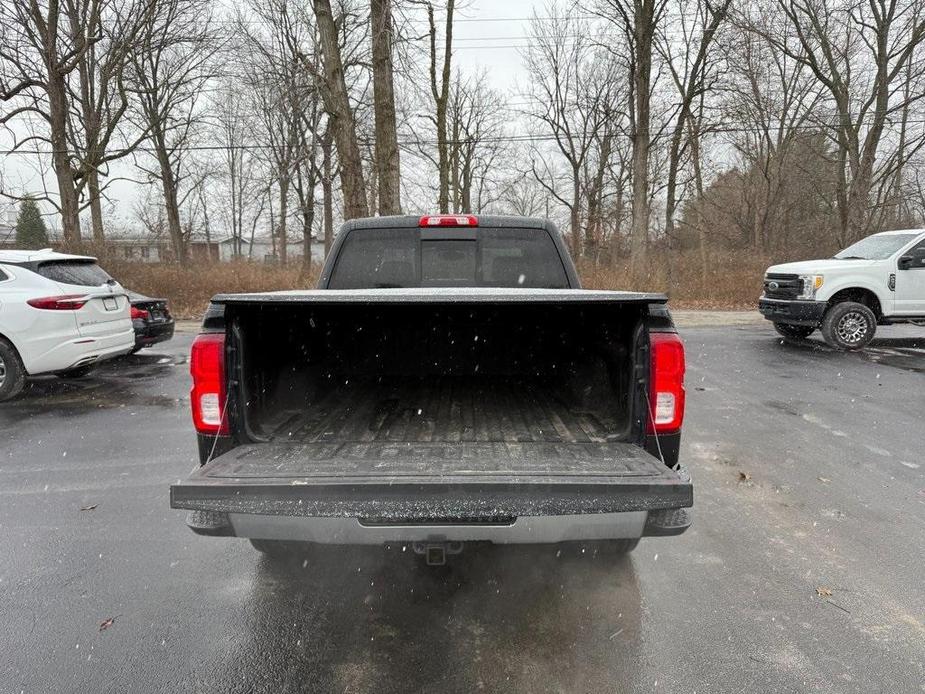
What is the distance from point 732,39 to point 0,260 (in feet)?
89.7

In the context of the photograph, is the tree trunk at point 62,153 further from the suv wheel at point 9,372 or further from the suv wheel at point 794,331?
the suv wheel at point 794,331

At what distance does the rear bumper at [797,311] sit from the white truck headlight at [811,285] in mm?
129

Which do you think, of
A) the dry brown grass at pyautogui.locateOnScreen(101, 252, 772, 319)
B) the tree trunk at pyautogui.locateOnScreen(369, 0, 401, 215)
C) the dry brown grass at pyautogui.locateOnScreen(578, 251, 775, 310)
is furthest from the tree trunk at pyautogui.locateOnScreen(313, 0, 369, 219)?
the dry brown grass at pyautogui.locateOnScreen(578, 251, 775, 310)

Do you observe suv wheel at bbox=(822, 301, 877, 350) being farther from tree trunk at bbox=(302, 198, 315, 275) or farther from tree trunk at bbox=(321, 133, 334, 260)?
tree trunk at bbox=(302, 198, 315, 275)

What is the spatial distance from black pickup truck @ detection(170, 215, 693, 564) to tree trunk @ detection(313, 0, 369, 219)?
9640 millimetres

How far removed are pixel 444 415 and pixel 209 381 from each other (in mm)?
1345

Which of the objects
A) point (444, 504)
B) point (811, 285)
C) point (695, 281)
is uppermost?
point (695, 281)

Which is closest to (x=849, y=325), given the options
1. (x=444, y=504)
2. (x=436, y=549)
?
(x=436, y=549)

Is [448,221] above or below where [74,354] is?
above

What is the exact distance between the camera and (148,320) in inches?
358

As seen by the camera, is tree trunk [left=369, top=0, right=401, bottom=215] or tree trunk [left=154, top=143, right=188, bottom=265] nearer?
tree trunk [left=369, top=0, right=401, bottom=215]

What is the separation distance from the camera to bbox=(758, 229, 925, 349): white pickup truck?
9828 mm

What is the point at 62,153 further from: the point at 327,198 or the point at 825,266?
the point at 825,266

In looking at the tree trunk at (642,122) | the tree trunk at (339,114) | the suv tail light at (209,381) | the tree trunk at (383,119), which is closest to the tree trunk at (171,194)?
the tree trunk at (339,114)
